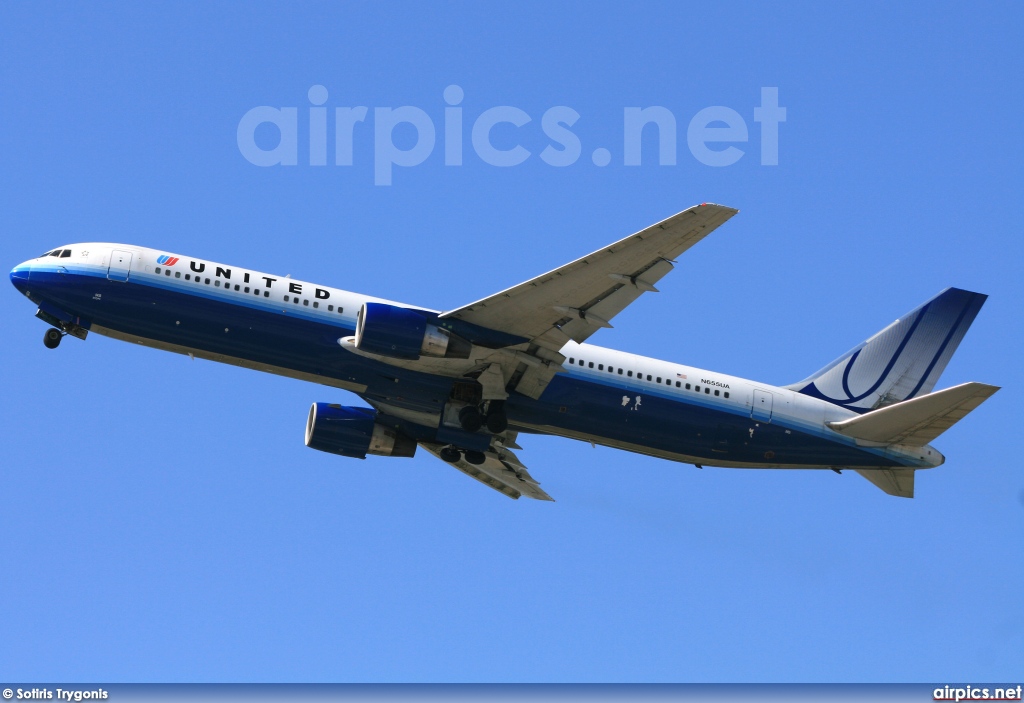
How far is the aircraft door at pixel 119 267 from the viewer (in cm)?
4072

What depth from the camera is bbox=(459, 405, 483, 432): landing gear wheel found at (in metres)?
42.8

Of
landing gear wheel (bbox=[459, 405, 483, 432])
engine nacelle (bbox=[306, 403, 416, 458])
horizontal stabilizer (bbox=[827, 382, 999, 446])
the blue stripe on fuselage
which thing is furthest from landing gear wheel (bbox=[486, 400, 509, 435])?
horizontal stabilizer (bbox=[827, 382, 999, 446])

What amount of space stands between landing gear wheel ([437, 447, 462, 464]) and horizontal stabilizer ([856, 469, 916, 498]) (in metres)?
14.7

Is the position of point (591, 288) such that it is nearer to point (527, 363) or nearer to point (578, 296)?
point (578, 296)

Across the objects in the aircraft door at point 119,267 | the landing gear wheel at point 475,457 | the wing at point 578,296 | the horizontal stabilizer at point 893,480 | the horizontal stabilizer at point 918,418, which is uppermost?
the aircraft door at point 119,267

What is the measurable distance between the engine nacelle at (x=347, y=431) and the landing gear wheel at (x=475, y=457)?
2.89m

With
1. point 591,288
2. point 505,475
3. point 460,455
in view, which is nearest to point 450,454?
point 460,455

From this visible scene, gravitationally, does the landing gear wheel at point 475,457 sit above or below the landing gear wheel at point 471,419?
below

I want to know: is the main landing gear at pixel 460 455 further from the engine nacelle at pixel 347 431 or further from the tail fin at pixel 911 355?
the tail fin at pixel 911 355

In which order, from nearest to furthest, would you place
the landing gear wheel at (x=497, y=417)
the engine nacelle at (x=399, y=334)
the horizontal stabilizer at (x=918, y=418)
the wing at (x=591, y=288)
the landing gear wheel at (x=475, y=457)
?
the wing at (x=591, y=288) → the engine nacelle at (x=399, y=334) → the horizontal stabilizer at (x=918, y=418) → the landing gear wheel at (x=497, y=417) → the landing gear wheel at (x=475, y=457)

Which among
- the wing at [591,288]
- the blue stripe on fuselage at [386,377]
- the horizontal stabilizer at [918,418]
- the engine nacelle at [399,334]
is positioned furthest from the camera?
the horizontal stabilizer at [918,418]

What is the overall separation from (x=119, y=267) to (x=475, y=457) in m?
14.3

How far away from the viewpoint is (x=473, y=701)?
3856 cm

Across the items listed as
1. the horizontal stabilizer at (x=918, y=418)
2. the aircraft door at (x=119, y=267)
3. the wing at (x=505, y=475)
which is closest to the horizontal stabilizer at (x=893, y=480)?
the horizontal stabilizer at (x=918, y=418)
